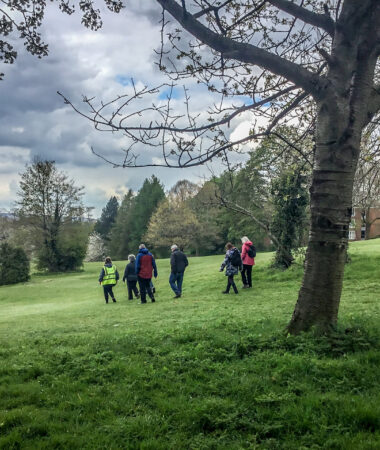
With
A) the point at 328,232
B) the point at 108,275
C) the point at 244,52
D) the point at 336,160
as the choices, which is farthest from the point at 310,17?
the point at 108,275

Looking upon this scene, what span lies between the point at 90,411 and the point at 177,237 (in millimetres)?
54025

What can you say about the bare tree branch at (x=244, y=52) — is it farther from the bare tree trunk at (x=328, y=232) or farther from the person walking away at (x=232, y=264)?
the person walking away at (x=232, y=264)

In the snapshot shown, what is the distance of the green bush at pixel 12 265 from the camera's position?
122 feet

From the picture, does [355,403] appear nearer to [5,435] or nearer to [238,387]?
[238,387]

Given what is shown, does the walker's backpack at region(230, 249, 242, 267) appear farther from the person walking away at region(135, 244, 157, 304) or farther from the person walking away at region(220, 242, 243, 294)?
the person walking away at region(135, 244, 157, 304)

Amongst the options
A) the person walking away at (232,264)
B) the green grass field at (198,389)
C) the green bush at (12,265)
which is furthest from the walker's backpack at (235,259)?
the green bush at (12,265)

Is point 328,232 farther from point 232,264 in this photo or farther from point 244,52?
point 232,264

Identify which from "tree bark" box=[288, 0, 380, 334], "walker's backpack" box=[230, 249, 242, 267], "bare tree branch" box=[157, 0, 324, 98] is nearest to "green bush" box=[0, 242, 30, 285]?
"walker's backpack" box=[230, 249, 242, 267]

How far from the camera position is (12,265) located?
37.4 m

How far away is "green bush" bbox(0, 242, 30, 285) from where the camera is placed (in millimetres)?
37312

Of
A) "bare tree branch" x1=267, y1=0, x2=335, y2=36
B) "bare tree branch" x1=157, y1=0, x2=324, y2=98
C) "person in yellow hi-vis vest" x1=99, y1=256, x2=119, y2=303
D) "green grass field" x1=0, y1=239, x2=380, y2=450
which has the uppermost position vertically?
"bare tree branch" x1=267, y1=0, x2=335, y2=36

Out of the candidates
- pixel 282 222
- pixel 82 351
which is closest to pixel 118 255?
pixel 282 222

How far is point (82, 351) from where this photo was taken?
21.7ft

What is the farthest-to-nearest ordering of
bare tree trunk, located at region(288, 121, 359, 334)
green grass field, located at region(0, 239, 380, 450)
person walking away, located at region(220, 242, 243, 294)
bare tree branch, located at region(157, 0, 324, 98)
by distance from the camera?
person walking away, located at region(220, 242, 243, 294) → bare tree branch, located at region(157, 0, 324, 98) → bare tree trunk, located at region(288, 121, 359, 334) → green grass field, located at region(0, 239, 380, 450)
